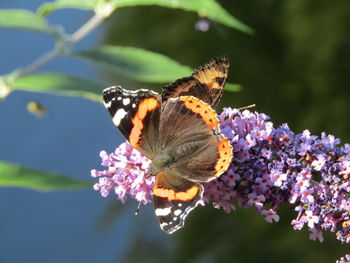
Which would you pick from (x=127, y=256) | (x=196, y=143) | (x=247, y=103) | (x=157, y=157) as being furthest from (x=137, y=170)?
(x=127, y=256)

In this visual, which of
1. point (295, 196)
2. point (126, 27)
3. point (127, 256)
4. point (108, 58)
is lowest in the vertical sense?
point (295, 196)

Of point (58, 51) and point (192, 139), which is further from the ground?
point (58, 51)

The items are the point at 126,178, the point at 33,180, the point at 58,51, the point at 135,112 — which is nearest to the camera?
the point at 33,180

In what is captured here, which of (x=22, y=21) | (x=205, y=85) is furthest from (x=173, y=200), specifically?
(x=22, y=21)

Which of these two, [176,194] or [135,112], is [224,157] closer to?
[176,194]

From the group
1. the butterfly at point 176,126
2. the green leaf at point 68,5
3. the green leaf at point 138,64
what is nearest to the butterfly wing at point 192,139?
the butterfly at point 176,126

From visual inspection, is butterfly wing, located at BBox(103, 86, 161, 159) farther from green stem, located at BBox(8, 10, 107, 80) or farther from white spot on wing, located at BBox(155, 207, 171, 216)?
green stem, located at BBox(8, 10, 107, 80)

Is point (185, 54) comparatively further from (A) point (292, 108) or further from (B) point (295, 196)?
(B) point (295, 196)

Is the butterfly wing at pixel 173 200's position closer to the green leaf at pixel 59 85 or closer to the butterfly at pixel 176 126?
the butterfly at pixel 176 126
